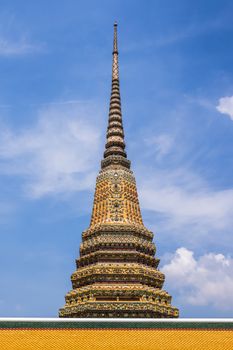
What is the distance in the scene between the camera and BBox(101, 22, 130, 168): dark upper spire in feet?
125

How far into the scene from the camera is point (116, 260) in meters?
31.2

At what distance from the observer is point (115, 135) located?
130 feet

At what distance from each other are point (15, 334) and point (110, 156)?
20.2m

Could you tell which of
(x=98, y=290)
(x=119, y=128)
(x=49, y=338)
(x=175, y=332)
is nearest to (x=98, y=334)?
(x=49, y=338)

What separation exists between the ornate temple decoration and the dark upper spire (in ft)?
0.28

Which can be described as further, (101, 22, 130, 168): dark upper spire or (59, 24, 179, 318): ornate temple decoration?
(101, 22, 130, 168): dark upper spire

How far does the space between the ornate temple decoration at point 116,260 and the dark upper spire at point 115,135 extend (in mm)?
84

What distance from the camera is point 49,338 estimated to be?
19688 millimetres

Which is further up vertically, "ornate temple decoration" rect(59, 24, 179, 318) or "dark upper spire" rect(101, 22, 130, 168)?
"dark upper spire" rect(101, 22, 130, 168)

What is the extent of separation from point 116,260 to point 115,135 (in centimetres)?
1219

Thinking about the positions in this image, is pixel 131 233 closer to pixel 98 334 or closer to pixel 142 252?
pixel 142 252

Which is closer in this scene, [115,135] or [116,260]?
[116,260]

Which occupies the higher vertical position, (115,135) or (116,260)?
(115,135)

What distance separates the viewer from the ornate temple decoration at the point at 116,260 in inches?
1112
